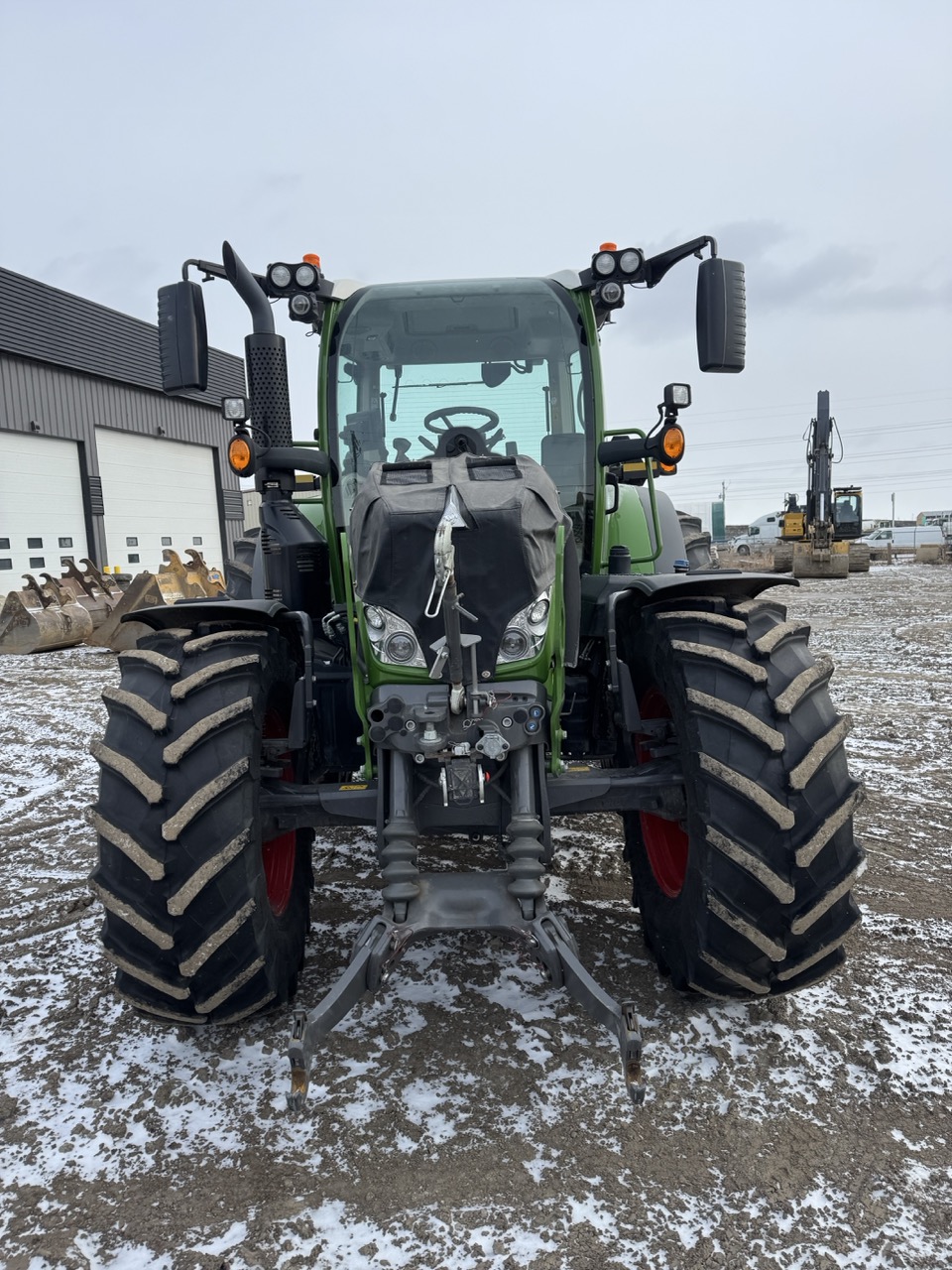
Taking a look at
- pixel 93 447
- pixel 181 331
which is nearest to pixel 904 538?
pixel 93 447

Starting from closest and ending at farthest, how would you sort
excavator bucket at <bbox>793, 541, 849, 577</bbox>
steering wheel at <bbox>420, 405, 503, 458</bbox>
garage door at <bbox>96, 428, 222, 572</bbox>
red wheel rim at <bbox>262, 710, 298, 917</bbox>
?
red wheel rim at <bbox>262, 710, 298, 917</bbox> < steering wheel at <bbox>420, 405, 503, 458</bbox> < garage door at <bbox>96, 428, 222, 572</bbox> < excavator bucket at <bbox>793, 541, 849, 577</bbox>

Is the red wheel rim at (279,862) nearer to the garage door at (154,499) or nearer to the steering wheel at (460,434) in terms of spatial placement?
the steering wheel at (460,434)

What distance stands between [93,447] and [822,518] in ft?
70.9

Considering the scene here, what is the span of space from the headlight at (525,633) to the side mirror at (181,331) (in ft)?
5.60

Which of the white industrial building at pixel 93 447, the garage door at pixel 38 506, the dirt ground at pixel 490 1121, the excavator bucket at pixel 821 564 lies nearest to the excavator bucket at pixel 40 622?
the garage door at pixel 38 506

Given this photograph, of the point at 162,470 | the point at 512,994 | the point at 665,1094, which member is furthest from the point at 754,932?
the point at 162,470

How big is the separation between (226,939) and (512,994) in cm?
104

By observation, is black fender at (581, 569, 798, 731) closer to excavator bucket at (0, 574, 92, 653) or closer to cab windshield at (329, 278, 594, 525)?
cab windshield at (329, 278, 594, 525)

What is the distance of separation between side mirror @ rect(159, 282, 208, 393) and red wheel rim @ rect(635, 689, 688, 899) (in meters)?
2.07

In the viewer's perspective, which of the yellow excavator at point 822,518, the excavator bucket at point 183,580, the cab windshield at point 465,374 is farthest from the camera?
the yellow excavator at point 822,518

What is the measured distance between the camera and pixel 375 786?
8.53ft

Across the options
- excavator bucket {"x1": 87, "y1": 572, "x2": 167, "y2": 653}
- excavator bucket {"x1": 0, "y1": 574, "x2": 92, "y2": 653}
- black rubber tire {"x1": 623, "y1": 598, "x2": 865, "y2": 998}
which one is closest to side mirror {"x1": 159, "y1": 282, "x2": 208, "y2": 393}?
black rubber tire {"x1": 623, "y1": 598, "x2": 865, "y2": 998}

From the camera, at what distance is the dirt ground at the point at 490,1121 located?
1.91 meters

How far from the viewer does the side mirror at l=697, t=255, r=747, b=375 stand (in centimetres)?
321
